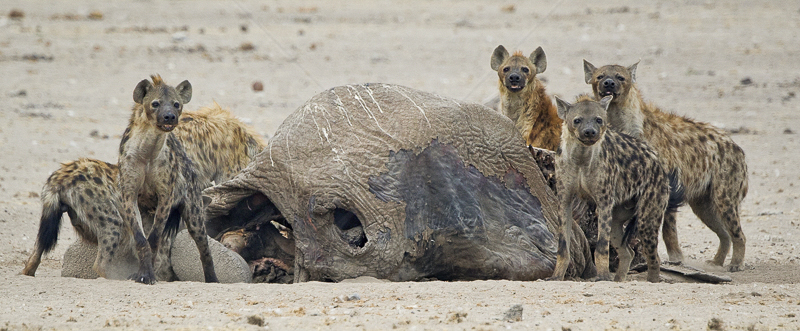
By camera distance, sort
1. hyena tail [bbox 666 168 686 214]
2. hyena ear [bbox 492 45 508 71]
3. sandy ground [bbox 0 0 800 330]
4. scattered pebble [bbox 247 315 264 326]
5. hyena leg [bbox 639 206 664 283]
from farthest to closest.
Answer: hyena ear [bbox 492 45 508 71] → hyena tail [bbox 666 168 686 214] → hyena leg [bbox 639 206 664 283] → sandy ground [bbox 0 0 800 330] → scattered pebble [bbox 247 315 264 326]

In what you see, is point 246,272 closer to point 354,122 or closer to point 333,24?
point 354,122

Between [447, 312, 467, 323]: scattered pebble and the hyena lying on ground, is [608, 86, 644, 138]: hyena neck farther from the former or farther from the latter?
the hyena lying on ground

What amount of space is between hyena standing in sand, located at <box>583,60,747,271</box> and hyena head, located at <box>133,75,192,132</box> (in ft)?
8.79

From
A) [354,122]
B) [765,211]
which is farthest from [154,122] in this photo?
[765,211]

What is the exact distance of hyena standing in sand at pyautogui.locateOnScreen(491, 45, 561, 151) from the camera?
661 centimetres

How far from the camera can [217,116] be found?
23.7 ft

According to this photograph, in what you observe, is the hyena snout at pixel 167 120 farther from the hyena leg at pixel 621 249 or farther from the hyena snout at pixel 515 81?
the hyena leg at pixel 621 249

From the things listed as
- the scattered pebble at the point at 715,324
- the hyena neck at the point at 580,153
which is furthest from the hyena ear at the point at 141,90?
the scattered pebble at the point at 715,324

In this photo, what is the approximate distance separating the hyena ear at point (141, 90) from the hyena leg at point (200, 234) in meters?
0.60

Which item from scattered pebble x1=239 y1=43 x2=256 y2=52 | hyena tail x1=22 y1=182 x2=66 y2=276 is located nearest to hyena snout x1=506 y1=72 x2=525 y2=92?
hyena tail x1=22 y1=182 x2=66 y2=276

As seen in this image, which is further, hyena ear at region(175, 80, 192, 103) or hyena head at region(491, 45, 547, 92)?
hyena head at region(491, 45, 547, 92)

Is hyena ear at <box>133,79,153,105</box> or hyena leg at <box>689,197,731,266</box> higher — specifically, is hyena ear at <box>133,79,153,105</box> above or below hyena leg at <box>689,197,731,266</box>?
above

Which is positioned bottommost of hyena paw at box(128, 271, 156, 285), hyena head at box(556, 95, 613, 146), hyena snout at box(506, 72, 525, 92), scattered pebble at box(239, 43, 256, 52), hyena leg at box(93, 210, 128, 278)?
hyena paw at box(128, 271, 156, 285)

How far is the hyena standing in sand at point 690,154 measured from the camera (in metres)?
6.42
